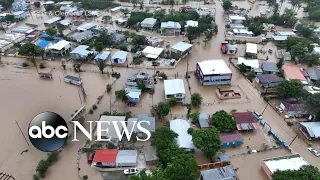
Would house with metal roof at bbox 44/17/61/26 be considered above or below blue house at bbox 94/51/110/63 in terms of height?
above

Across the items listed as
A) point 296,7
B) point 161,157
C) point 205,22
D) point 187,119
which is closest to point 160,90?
point 187,119

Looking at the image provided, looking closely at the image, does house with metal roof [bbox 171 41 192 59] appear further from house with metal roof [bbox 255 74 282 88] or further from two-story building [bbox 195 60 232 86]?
house with metal roof [bbox 255 74 282 88]

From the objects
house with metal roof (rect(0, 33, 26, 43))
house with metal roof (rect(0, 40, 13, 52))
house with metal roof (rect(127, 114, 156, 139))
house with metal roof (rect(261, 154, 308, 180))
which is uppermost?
house with metal roof (rect(0, 33, 26, 43))

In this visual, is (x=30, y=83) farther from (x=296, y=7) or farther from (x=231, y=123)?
(x=296, y=7)

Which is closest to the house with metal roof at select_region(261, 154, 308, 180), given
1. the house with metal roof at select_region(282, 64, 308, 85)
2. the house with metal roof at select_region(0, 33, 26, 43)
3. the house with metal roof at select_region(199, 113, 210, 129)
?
the house with metal roof at select_region(199, 113, 210, 129)

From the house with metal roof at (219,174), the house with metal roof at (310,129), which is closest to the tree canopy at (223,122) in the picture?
the house with metal roof at (219,174)

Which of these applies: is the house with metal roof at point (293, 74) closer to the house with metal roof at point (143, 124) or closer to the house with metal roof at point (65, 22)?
the house with metal roof at point (143, 124)

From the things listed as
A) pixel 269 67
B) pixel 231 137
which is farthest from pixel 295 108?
pixel 269 67
